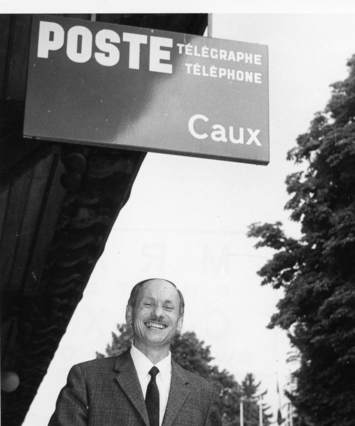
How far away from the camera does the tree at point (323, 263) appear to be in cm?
1848

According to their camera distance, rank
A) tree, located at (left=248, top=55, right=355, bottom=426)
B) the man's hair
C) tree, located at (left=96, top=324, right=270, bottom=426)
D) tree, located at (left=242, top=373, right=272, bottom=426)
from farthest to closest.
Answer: tree, located at (left=242, top=373, right=272, bottom=426)
tree, located at (left=96, top=324, right=270, bottom=426)
tree, located at (left=248, top=55, right=355, bottom=426)
the man's hair

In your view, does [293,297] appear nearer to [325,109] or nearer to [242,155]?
[325,109]

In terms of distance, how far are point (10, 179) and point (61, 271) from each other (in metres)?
3.28

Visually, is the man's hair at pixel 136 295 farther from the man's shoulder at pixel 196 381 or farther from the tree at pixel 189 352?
the tree at pixel 189 352

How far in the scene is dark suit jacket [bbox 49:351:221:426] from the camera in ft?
9.53

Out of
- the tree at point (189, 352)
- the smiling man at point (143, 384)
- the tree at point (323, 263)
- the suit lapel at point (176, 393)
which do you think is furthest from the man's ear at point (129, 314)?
the tree at point (189, 352)

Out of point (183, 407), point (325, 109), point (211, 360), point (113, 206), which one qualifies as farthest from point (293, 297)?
point (211, 360)

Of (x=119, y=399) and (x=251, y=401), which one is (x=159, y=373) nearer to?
(x=119, y=399)

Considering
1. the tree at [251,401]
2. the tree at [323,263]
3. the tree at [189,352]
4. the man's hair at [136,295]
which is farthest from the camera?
the tree at [251,401]

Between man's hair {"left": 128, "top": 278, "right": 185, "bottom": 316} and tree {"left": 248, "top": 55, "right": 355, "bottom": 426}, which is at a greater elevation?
tree {"left": 248, "top": 55, "right": 355, "bottom": 426}

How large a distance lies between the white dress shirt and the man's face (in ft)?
0.18

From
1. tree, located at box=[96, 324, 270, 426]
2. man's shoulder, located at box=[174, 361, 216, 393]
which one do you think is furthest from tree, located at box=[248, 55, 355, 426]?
tree, located at box=[96, 324, 270, 426]

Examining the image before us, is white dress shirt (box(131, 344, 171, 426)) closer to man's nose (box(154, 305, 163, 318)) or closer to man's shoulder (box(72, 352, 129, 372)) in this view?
man's shoulder (box(72, 352, 129, 372))

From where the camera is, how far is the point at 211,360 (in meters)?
74.0
